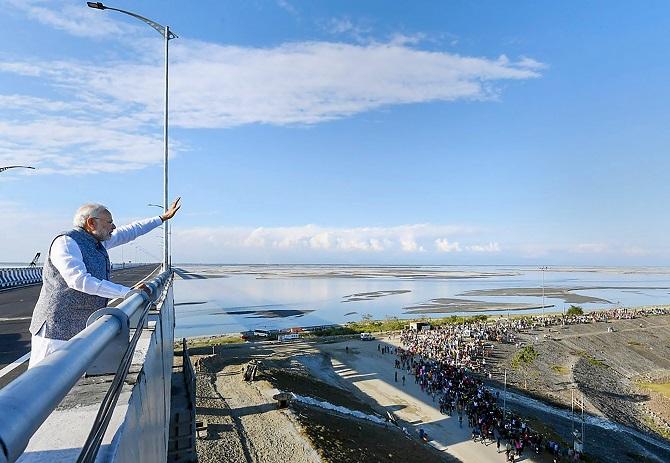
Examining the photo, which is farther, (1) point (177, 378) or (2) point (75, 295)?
(1) point (177, 378)

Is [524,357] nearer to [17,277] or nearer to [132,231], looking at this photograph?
[132,231]

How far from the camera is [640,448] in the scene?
26031 millimetres

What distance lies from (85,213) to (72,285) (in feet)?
2.45

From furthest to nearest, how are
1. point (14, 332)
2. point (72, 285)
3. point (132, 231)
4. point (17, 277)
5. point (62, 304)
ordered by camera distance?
point (17, 277)
point (14, 332)
point (132, 231)
point (62, 304)
point (72, 285)

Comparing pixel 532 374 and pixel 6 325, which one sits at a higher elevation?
pixel 6 325

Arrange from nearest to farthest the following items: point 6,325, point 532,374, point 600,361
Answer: point 6,325 → point 532,374 → point 600,361

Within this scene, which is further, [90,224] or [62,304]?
[90,224]

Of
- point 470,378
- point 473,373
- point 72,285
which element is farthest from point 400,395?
point 72,285

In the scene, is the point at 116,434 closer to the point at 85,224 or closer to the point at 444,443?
the point at 85,224

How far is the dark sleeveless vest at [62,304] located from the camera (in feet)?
11.7

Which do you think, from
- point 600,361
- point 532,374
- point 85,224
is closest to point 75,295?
point 85,224

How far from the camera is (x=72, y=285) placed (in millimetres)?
3467

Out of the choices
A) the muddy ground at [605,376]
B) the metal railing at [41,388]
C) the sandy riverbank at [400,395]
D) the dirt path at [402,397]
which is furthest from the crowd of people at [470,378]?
the metal railing at [41,388]

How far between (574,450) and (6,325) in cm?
2691
